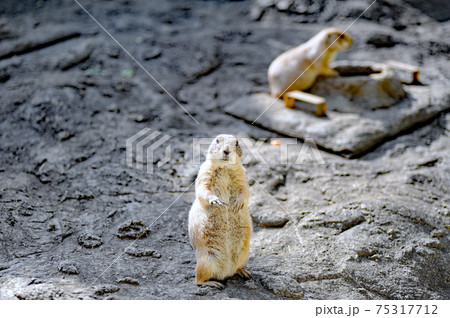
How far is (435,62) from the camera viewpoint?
30.0ft

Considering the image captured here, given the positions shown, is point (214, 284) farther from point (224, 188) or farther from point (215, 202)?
point (224, 188)

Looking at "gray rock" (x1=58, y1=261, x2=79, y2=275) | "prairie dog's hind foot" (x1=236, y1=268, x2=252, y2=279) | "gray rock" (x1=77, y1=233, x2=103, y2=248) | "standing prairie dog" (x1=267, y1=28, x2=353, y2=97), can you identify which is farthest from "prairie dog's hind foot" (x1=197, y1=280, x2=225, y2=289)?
"standing prairie dog" (x1=267, y1=28, x2=353, y2=97)

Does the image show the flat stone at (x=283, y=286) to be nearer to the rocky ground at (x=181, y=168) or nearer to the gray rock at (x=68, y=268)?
the rocky ground at (x=181, y=168)

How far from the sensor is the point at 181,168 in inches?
270

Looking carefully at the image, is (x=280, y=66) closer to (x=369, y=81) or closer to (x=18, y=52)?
(x=369, y=81)

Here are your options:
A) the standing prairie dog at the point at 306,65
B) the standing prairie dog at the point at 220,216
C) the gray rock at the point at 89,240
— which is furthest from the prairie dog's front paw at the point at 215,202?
the standing prairie dog at the point at 306,65

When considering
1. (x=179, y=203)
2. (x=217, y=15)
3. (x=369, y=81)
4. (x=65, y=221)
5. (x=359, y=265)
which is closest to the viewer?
(x=359, y=265)

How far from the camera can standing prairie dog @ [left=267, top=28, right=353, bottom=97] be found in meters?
8.20

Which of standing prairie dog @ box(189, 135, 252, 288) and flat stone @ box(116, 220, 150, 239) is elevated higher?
standing prairie dog @ box(189, 135, 252, 288)

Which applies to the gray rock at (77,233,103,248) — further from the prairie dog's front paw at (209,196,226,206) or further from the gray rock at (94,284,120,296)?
the prairie dog's front paw at (209,196,226,206)

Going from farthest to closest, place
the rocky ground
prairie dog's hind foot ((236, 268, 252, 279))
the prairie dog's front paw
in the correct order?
the rocky ground, prairie dog's hind foot ((236, 268, 252, 279)), the prairie dog's front paw

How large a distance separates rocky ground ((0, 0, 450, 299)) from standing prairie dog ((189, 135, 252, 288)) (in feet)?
0.73

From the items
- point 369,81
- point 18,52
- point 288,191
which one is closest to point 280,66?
point 369,81

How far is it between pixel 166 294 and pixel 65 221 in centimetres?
201
